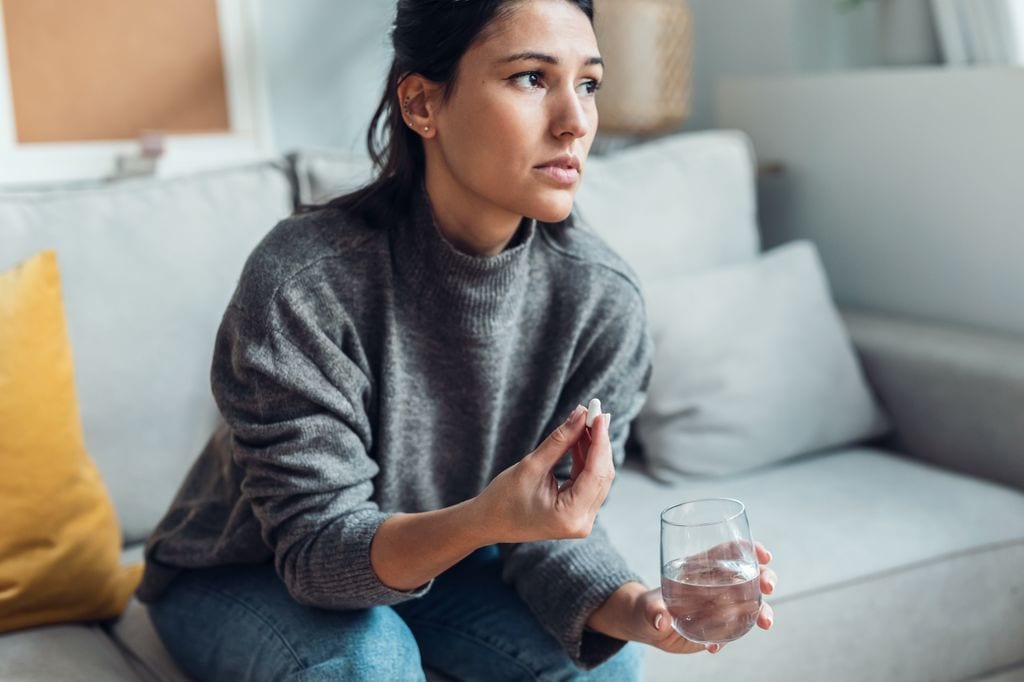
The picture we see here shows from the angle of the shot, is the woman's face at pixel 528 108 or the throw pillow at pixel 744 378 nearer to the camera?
the woman's face at pixel 528 108

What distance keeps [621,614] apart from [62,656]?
61 cm

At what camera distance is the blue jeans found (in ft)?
3.77

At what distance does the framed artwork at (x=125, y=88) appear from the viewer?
7.70 ft

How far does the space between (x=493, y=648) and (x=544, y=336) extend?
13.4 inches

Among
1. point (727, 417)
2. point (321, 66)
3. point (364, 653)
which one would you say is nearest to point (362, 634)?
point (364, 653)

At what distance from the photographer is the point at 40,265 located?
1.45 m

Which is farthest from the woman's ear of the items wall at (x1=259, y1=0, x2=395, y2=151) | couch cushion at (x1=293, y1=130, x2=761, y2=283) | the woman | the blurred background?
wall at (x1=259, y1=0, x2=395, y2=151)

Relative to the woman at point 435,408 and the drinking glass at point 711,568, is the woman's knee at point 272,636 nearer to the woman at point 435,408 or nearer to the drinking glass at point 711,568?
the woman at point 435,408

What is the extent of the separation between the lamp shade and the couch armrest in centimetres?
66

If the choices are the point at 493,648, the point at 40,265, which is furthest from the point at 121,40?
the point at 493,648

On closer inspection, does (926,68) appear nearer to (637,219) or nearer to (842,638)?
(637,219)

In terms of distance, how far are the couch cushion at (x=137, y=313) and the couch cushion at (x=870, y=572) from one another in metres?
0.60

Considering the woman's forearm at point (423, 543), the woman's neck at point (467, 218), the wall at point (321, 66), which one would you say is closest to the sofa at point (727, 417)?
the woman's forearm at point (423, 543)

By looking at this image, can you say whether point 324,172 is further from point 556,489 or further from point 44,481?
point 556,489
